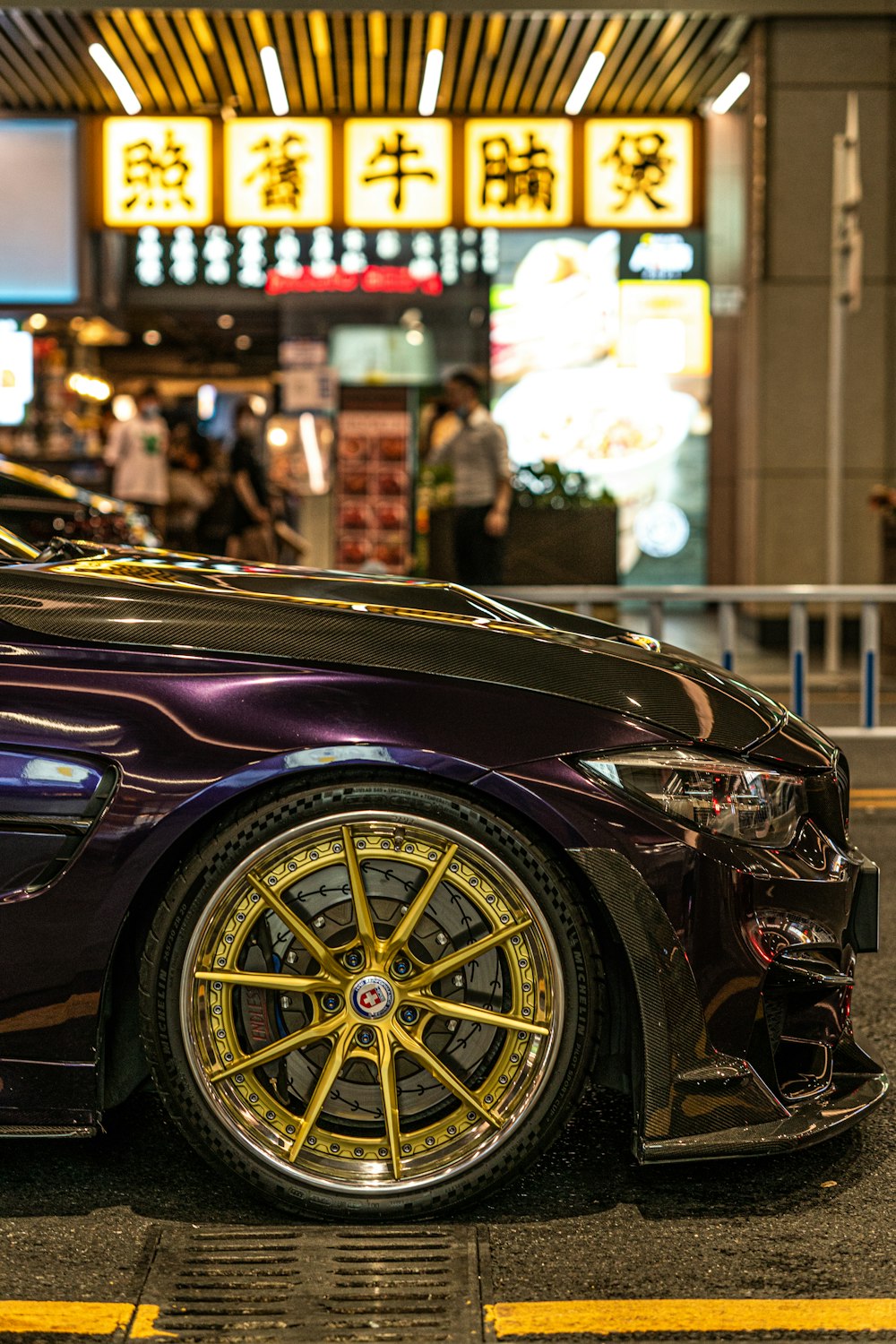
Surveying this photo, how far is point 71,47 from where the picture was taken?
1519 cm

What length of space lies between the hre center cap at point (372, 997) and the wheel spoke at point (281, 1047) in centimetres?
4

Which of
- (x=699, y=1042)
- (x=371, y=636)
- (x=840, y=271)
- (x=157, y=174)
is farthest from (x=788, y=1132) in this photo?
(x=157, y=174)

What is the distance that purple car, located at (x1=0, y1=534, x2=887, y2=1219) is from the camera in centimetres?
267

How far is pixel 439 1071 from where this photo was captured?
2721 mm

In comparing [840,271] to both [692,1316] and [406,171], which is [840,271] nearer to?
[406,171]

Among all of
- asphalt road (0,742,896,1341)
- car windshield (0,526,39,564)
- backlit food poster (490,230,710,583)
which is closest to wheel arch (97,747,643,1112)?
asphalt road (0,742,896,1341)

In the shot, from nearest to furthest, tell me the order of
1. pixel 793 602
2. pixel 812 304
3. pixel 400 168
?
pixel 793 602 → pixel 812 304 → pixel 400 168

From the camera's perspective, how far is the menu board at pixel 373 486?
54.7 ft

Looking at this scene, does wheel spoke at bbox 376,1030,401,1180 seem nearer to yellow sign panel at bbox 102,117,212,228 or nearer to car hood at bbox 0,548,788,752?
car hood at bbox 0,548,788,752

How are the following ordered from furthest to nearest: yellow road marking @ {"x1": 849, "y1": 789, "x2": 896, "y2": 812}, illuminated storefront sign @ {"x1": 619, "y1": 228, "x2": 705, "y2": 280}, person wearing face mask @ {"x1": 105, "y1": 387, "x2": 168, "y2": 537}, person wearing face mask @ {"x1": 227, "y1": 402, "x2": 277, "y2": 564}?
illuminated storefront sign @ {"x1": 619, "y1": 228, "x2": 705, "y2": 280} < person wearing face mask @ {"x1": 105, "y1": 387, "x2": 168, "y2": 537} < person wearing face mask @ {"x1": 227, "y1": 402, "x2": 277, "y2": 564} < yellow road marking @ {"x1": 849, "y1": 789, "x2": 896, "y2": 812}

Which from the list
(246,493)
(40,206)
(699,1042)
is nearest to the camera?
(699,1042)

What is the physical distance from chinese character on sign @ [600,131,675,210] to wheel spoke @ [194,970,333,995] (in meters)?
15.2

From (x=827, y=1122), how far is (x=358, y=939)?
0.90 metres

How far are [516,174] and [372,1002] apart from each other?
15140 millimetres
